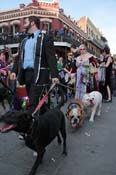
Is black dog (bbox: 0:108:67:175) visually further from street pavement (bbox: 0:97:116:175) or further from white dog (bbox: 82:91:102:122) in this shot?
white dog (bbox: 82:91:102:122)

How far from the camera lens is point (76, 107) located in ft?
23.8

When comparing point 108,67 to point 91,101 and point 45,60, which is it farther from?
point 45,60

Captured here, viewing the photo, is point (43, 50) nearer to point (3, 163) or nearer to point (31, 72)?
point (31, 72)

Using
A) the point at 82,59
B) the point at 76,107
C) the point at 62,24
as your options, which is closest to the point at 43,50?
the point at 76,107

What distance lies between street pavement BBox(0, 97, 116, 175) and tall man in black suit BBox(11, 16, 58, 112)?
786 mm

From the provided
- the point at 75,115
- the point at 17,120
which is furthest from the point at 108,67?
the point at 17,120

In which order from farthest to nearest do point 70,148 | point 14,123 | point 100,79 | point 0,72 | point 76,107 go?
point 100,79, point 0,72, point 76,107, point 70,148, point 14,123

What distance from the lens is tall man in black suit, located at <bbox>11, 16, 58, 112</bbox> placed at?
5156 millimetres

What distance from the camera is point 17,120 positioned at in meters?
3.99

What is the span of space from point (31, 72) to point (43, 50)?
385 millimetres

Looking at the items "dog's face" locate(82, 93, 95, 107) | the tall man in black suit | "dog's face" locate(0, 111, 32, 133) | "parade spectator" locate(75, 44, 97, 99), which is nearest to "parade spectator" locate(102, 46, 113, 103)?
"parade spectator" locate(75, 44, 97, 99)

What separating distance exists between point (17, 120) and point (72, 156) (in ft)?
5.78

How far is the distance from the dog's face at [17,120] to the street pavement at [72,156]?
0.79 meters

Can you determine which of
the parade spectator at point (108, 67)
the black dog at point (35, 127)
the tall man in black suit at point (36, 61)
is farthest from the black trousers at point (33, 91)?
the parade spectator at point (108, 67)
